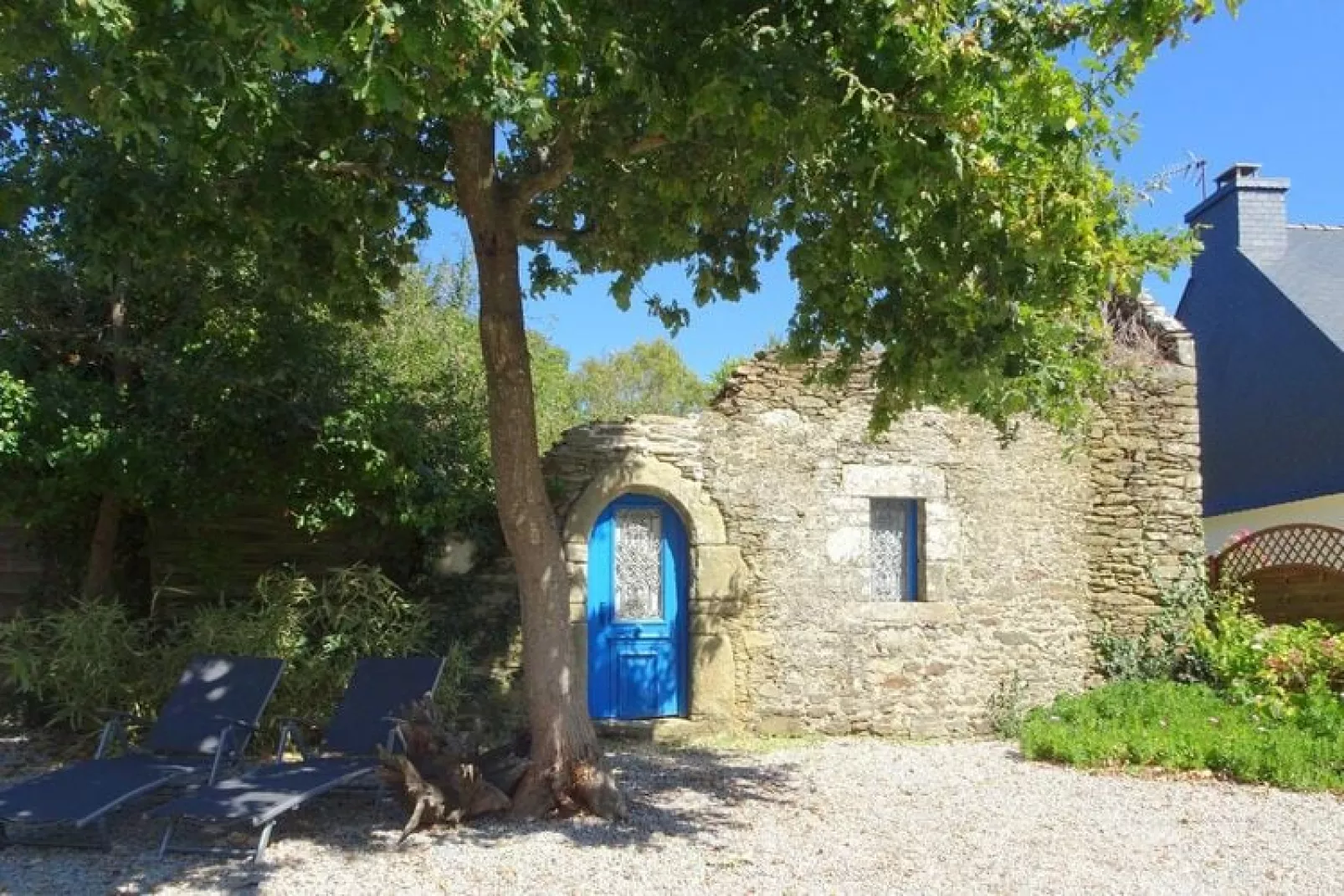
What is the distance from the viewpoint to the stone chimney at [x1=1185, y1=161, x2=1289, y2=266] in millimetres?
15547

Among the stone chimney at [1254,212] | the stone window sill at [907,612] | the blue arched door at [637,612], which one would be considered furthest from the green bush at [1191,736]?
the stone chimney at [1254,212]

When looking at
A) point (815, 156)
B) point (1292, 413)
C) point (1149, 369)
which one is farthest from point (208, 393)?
point (1292, 413)

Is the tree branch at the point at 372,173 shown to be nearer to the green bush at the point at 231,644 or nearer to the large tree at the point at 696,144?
the large tree at the point at 696,144

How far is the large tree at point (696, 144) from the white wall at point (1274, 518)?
26.3ft

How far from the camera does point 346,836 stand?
18.5 ft

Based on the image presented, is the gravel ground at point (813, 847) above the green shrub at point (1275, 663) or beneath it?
beneath

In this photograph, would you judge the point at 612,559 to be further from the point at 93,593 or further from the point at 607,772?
the point at 93,593

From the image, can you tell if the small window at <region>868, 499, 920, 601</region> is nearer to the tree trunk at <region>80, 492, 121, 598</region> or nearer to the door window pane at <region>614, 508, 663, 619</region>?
the door window pane at <region>614, 508, 663, 619</region>

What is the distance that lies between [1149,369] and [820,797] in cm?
559

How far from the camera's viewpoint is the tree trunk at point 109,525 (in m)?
8.29

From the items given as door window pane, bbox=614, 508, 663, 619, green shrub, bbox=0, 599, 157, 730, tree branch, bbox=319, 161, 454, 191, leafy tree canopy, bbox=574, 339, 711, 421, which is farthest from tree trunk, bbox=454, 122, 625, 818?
leafy tree canopy, bbox=574, 339, 711, 421

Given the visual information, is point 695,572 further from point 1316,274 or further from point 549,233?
point 1316,274

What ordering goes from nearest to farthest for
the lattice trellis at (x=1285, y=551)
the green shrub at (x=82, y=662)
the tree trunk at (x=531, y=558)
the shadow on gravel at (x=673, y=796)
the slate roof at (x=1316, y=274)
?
the shadow on gravel at (x=673, y=796) → the tree trunk at (x=531, y=558) → the green shrub at (x=82, y=662) → the lattice trellis at (x=1285, y=551) → the slate roof at (x=1316, y=274)

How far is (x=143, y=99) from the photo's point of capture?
15.4ft
